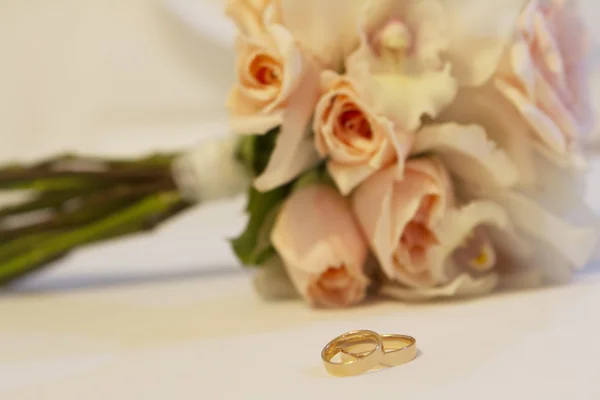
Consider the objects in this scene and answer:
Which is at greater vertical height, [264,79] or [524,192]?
[264,79]

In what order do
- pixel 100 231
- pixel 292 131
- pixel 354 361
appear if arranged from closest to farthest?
pixel 354 361, pixel 292 131, pixel 100 231

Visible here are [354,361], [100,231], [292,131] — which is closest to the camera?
[354,361]

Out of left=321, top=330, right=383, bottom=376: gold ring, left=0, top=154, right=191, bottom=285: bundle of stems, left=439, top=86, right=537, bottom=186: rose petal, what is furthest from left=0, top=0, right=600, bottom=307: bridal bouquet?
left=0, top=154, right=191, bottom=285: bundle of stems

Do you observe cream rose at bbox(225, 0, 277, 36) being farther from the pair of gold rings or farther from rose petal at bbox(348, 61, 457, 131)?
the pair of gold rings

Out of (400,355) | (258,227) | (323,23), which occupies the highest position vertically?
(323,23)

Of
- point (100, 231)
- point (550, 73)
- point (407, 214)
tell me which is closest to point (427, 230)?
point (407, 214)

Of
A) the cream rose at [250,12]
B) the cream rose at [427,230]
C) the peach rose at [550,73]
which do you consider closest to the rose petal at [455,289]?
the cream rose at [427,230]

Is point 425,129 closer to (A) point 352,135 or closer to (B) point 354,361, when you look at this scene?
(A) point 352,135

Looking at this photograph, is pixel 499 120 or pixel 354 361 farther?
pixel 499 120
